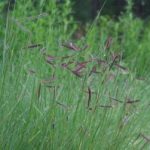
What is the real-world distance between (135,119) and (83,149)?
1.57ft

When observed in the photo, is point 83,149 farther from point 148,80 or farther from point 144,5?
point 144,5

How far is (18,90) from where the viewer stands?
3094 millimetres

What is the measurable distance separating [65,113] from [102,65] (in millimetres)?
381

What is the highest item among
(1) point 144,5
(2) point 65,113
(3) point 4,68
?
(1) point 144,5

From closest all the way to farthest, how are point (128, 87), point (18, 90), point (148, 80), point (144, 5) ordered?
point (18, 90), point (128, 87), point (148, 80), point (144, 5)

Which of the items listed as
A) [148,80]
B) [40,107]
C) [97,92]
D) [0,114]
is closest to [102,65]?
[97,92]

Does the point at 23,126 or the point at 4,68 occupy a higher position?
the point at 4,68

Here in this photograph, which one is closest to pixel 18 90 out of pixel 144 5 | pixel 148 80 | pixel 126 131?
pixel 126 131

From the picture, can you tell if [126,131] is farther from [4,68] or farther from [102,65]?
[4,68]

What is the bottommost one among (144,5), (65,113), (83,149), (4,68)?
(83,149)

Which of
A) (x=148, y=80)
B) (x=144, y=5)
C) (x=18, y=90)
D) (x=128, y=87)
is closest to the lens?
(x=18, y=90)

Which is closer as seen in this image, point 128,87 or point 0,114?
point 0,114

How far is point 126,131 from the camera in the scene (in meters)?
3.16

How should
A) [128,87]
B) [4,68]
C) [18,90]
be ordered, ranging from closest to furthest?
1. [4,68]
2. [18,90]
3. [128,87]
